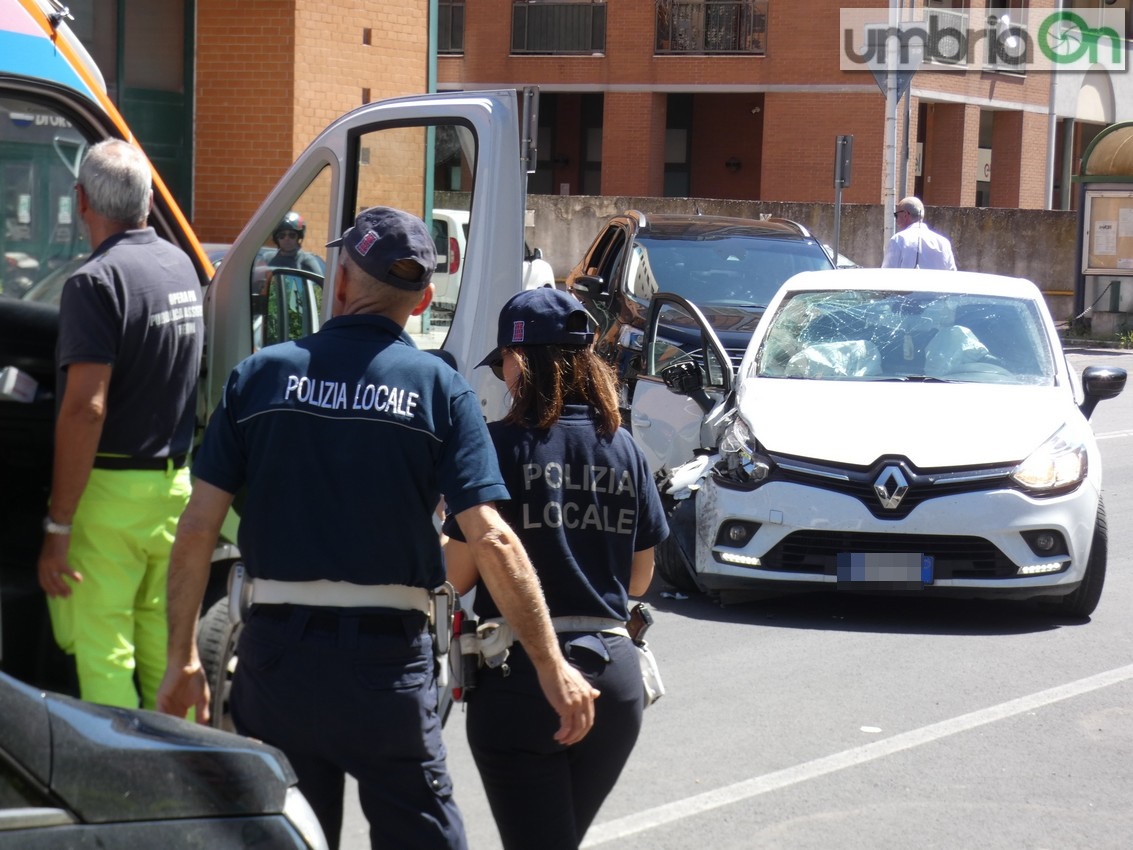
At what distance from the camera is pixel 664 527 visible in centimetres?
376

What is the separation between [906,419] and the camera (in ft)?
25.1

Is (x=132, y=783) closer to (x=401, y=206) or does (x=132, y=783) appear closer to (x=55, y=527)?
(x=55, y=527)

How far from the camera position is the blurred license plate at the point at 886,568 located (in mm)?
7277

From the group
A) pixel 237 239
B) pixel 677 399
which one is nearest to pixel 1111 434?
pixel 677 399

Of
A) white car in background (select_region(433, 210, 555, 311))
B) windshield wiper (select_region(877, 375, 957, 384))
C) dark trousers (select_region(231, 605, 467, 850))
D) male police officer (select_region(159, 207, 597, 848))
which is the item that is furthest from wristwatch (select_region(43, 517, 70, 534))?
windshield wiper (select_region(877, 375, 957, 384))

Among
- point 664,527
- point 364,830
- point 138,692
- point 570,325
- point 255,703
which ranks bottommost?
point 364,830

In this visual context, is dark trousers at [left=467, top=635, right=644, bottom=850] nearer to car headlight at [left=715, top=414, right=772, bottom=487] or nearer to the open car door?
car headlight at [left=715, top=414, right=772, bottom=487]

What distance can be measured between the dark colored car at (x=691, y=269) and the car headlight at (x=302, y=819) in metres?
8.96

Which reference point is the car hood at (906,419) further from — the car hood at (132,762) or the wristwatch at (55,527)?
the car hood at (132,762)

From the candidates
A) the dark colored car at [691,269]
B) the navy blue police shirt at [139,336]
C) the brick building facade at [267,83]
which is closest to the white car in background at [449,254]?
the navy blue police shirt at [139,336]

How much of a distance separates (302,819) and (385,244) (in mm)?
1272

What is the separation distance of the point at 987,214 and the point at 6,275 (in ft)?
80.4

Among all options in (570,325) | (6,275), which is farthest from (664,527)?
(6,275)

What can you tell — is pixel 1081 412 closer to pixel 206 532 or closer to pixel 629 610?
pixel 629 610
